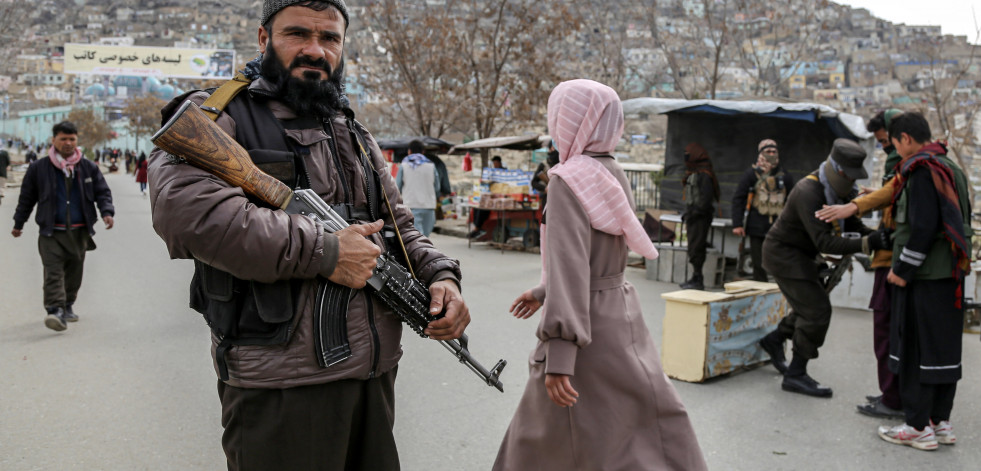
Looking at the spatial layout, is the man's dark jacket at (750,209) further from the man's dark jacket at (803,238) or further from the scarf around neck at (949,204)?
the scarf around neck at (949,204)

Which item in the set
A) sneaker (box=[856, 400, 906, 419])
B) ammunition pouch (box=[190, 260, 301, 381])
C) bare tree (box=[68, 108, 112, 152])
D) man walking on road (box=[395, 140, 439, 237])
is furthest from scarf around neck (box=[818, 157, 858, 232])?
bare tree (box=[68, 108, 112, 152])

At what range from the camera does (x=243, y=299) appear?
2113 mm

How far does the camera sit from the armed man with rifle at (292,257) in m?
1.98

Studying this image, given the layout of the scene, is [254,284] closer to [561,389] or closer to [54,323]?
[561,389]

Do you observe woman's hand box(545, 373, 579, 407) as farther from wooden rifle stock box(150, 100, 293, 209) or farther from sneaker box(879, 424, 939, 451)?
sneaker box(879, 424, 939, 451)

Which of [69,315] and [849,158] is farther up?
[849,158]

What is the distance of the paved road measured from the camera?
4.34m

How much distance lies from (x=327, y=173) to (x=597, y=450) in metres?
1.44

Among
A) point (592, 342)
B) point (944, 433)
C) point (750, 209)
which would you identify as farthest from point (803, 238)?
point (750, 209)

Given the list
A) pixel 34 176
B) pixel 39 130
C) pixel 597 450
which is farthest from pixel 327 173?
pixel 39 130

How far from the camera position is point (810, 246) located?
5.62 m

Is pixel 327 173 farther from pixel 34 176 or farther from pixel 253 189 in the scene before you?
pixel 34 176

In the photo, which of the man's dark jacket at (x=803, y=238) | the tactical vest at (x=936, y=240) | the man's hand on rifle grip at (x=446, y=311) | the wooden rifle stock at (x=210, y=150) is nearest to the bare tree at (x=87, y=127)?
the man's dark jacket at (x=803, y=238)

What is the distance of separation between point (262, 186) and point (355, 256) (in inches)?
12.0
